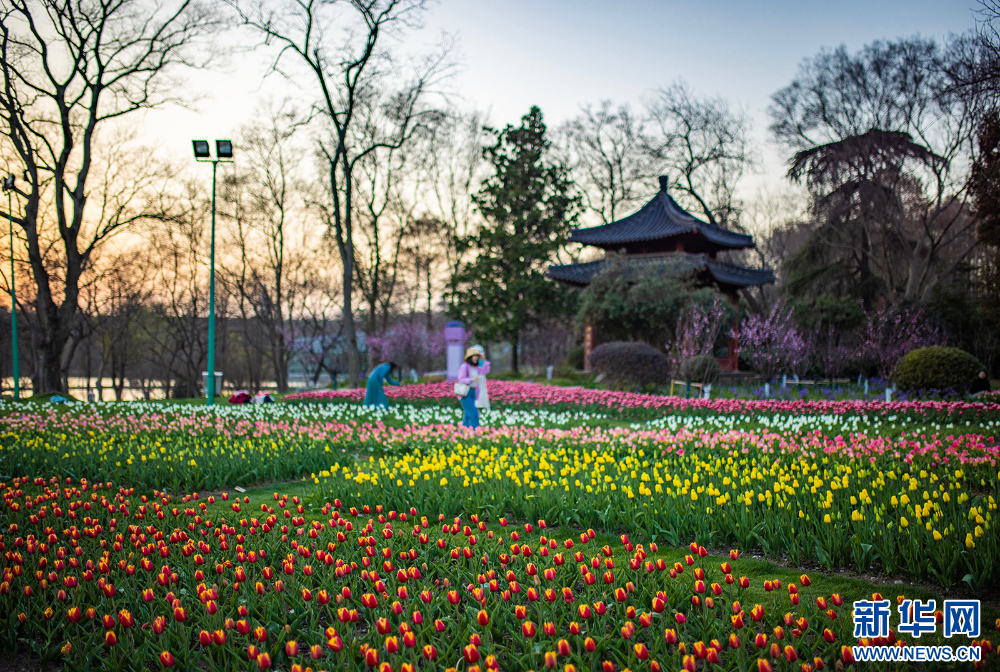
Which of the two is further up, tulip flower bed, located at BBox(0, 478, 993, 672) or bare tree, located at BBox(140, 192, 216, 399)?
bare tree, located at BBox(140, 192, 216, 399)

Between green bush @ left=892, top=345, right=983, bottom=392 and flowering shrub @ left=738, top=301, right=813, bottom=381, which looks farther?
flowering shrub @ left=738, top=301, right=813, bottom=381

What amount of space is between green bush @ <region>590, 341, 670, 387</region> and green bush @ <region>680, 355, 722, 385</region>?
0.74 meters

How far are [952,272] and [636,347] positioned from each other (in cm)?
1596

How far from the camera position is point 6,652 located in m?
2.70

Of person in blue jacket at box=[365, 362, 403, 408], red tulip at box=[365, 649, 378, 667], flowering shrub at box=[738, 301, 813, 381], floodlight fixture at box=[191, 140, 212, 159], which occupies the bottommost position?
red tulip at box=[365, 649, 378, 667]

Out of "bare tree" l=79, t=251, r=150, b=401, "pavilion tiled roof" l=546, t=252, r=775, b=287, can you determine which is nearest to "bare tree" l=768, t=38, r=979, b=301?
"pavilion tiled roof" l=546, t=252, r=775, b=287

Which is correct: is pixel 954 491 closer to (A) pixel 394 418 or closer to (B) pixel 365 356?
(A) pixel 394 418

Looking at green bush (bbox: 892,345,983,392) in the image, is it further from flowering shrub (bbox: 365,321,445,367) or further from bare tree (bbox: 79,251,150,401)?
bare tree (bbox: 79,251,150,401)

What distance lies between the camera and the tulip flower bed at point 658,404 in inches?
373

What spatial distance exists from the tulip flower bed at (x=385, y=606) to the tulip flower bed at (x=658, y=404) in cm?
794

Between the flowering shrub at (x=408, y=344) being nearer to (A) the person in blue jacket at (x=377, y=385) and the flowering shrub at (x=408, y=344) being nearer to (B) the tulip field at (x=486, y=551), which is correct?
(A) the person in blue jacket at (x=377, y=385)

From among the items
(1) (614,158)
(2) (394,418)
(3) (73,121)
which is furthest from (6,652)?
(1) (614,158)

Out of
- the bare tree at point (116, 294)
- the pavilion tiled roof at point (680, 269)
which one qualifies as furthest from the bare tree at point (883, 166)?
the bare tree at point (116, 294)

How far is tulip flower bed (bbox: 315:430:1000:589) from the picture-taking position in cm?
332
